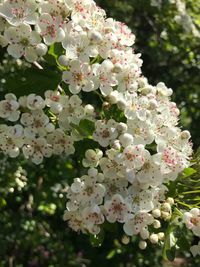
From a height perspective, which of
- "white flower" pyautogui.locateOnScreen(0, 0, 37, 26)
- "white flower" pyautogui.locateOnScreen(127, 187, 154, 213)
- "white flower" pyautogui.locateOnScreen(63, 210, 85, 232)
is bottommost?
"white flower" pyautogui.locateOnScreen(63, 210, 85, 232)

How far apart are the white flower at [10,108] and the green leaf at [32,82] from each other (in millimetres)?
42

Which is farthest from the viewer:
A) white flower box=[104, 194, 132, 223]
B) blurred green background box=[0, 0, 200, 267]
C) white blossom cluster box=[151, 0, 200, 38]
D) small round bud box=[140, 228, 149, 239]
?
blurred green background box=[0, 0, 200, 267]

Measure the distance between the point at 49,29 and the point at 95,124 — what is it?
1.05 ft

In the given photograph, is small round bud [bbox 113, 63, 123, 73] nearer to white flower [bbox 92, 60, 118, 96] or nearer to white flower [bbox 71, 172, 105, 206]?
white flower [bbox 92, 60, 118, 96]

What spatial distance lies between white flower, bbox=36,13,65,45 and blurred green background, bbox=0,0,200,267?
2.00 meters

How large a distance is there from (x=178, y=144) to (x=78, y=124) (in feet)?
1.10

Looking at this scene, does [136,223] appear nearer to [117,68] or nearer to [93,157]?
[93,157]

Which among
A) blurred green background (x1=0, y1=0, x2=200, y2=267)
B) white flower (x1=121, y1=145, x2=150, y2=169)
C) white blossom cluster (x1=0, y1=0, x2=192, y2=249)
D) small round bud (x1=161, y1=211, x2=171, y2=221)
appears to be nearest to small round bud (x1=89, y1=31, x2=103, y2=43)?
white blossom cluster (x1=0, y1=0, x2=192, y2=249)

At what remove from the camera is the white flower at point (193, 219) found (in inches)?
70.1

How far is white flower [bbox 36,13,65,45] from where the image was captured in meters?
1.75

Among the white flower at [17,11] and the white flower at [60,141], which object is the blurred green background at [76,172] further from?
the white flower at [17,11]

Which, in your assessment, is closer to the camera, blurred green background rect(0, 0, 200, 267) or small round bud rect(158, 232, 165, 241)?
small round bud rect(158, 232, 165, 241)

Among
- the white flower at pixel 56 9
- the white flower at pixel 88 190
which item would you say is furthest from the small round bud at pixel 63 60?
the white flower at pixel 88 190

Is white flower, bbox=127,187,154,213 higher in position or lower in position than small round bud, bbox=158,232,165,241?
higher
